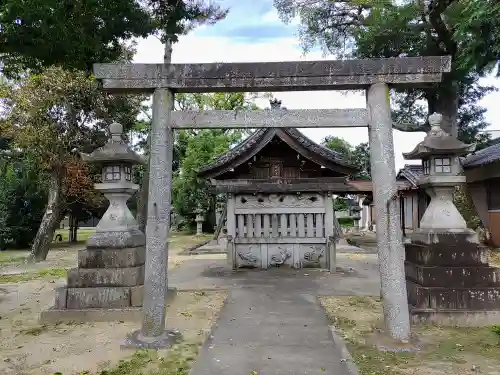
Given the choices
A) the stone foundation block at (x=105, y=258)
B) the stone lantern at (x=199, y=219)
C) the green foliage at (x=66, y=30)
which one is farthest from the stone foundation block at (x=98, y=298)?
the stone lantern at (x=199, y=219)

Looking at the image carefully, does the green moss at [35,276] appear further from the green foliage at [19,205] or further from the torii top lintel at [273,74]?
the green foliage at [19,205]

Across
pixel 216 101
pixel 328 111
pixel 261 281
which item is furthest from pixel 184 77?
pixel 216 101

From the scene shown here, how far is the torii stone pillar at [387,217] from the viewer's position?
5582mm

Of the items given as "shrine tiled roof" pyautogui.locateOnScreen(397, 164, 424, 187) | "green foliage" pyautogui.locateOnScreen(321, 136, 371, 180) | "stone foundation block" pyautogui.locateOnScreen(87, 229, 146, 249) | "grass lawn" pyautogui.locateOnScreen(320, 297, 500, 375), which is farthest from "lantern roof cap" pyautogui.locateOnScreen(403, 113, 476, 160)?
"green foliage" pyautogui.locateOnScreen(321, 136, 371, 180)

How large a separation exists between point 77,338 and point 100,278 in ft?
4.88

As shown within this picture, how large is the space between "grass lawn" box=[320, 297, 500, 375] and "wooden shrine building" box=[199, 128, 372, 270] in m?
5.49

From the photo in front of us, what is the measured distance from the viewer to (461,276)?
6.81m

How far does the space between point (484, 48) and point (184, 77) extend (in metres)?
12.3

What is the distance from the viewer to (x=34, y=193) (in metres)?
23.2

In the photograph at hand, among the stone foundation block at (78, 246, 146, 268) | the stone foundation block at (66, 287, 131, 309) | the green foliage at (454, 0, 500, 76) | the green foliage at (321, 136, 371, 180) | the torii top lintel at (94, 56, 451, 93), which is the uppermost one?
the green foliage at (321, 136, 371, 180)

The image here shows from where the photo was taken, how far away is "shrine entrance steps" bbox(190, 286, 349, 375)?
4.75 meters

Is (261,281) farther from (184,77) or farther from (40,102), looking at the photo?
(40,102)

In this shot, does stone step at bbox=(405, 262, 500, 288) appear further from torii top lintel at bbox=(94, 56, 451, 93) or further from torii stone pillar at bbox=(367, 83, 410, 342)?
torii top lintel at bbox=(94, 56, 451, 93)

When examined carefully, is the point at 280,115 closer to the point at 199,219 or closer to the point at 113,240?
the point at 113,240
